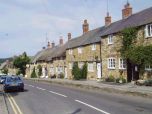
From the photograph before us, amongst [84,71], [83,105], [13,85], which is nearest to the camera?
[83,105]

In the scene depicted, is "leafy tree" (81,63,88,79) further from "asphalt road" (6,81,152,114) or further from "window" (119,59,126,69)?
"asphalt road" (6,81,152,114)

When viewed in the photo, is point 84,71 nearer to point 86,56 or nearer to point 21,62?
point 86,56

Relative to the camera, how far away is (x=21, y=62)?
11569cm

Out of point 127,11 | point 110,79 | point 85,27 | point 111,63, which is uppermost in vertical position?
point 85,27

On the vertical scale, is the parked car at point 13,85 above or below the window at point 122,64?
below

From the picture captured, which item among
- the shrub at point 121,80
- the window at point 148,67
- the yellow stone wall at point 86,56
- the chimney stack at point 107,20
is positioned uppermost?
the chimney stack at point 107,20

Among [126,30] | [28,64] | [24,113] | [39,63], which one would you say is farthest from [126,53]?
[28,64]

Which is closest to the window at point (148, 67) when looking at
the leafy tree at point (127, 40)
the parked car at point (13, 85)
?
the leafy tree at point (127, 40)

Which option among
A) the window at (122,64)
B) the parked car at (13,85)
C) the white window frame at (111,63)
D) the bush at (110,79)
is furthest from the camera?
the white window frame at (111,63)

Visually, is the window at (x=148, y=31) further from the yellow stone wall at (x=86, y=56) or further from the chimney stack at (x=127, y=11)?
the yellow stone wall at (x=86, y=56)

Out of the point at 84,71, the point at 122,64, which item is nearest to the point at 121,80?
the point at 122,64

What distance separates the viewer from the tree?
11512 centimetres

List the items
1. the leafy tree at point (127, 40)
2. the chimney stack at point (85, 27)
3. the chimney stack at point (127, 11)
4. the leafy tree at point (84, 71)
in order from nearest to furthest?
the leafy tree at point (127, 40), the chimney stack at point (127, 11), the leafy tree at point (84, 71), the chimney stack at point (85, 27)

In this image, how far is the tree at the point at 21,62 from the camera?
11512 cm
